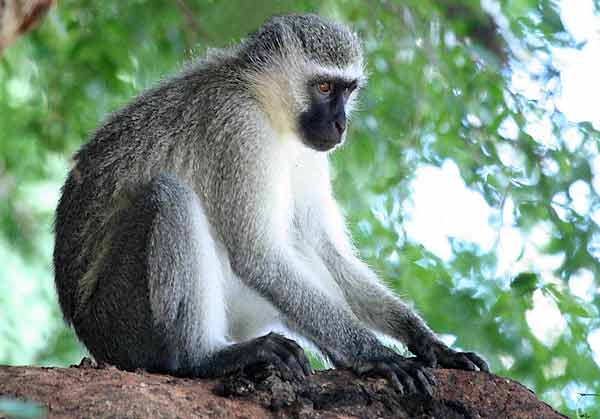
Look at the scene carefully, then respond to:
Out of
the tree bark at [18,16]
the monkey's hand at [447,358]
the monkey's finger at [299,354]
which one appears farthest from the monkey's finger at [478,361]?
the tree bark at [18,16]

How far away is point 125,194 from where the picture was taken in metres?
5.84

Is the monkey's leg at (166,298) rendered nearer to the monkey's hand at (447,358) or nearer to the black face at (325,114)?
the monkey's hand at (447,358)

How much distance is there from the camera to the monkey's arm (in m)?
5.61

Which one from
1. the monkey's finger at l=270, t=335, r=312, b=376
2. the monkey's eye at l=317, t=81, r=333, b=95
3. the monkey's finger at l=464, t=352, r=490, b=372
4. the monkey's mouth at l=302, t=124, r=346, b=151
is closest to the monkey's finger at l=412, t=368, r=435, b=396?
the monkey's finger at l=270, t=335, r=312, b=376

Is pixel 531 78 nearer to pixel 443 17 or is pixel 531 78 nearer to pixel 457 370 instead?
A: pixel 443 17

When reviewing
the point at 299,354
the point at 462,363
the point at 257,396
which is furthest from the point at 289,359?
the point at 462,363

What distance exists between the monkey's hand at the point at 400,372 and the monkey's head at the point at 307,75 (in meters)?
1.85

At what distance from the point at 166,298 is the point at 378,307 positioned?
1.88 m

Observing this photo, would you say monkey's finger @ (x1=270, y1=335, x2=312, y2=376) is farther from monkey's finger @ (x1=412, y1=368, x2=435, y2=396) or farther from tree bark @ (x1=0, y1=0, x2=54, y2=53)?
tree bark @ (x1=0, y1=0, x2=54, y2=53)

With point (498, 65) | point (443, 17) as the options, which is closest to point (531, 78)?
point (498, 65)

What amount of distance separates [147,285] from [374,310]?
1913 mm

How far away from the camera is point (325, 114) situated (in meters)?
6.54

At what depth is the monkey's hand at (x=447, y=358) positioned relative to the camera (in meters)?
5.42

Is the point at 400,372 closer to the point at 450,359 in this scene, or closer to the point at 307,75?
the point at 450,359
